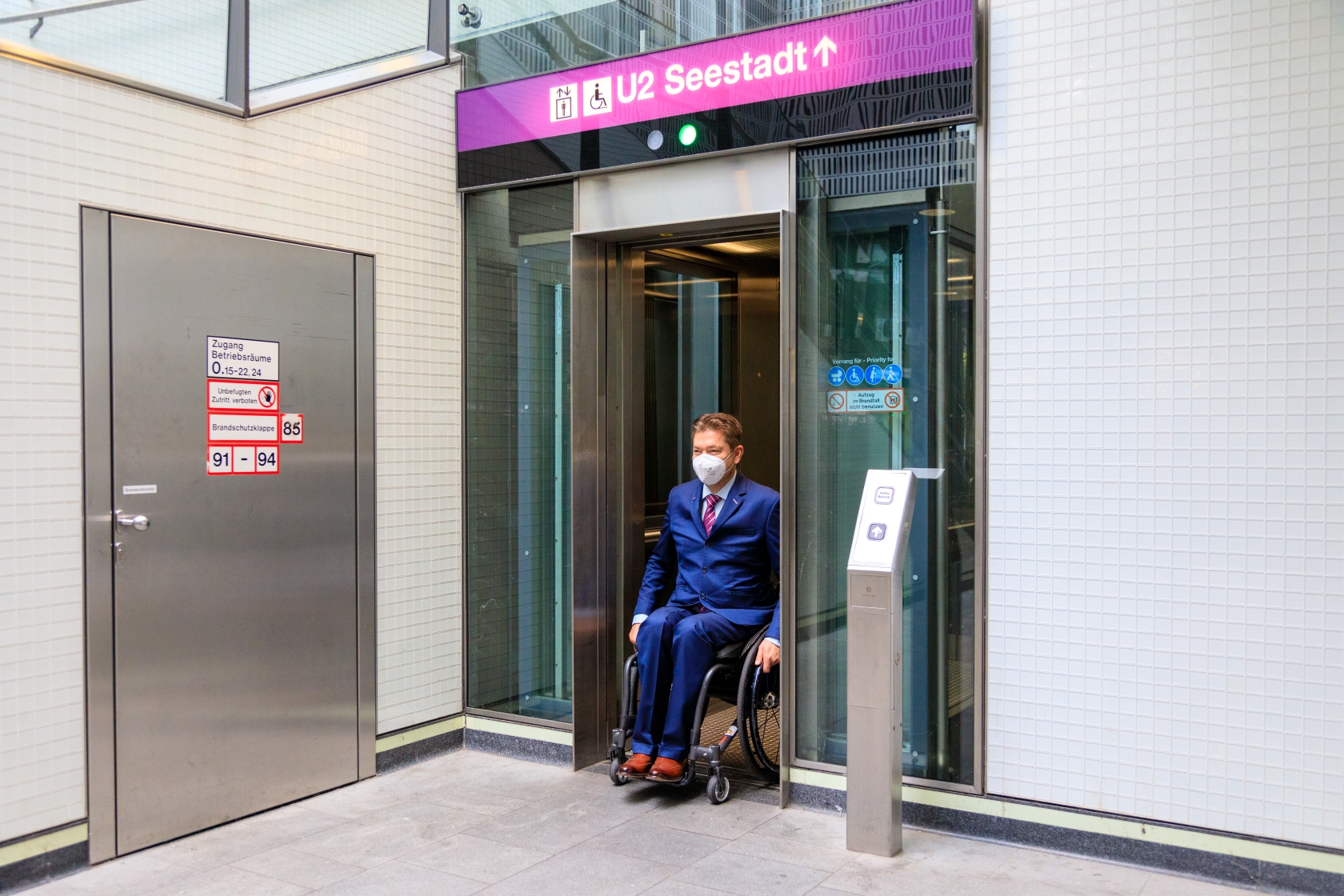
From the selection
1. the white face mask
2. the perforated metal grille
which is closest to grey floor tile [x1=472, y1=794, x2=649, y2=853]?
the white face mask

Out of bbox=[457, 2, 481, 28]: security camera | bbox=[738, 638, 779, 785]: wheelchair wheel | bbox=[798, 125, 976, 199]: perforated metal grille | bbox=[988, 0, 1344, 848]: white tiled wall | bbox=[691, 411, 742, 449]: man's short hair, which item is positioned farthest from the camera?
bbox=[457, 2, 481, 28]: security camera

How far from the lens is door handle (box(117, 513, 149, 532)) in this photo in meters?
3.70

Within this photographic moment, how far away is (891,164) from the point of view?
396 centimetres

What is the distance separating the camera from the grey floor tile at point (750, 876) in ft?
11.1

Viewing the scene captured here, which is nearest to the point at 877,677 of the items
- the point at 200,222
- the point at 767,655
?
the point at 767,655

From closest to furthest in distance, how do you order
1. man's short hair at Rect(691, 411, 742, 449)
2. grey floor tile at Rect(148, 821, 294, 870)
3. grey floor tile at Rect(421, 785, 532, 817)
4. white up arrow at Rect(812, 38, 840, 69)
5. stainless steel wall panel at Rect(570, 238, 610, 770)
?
1. grey floor tile at Rect(148, 821, 294, 870)
2. white up arrow at Rect(812, 38, 840, 69)
3. grey floor tile at Rect(421, 785, 532, 817)
4. man's short hair at Rect(691, 411, 742, 449)
5. stainless steel wall panel at Rect(570, 238, 610, 770)

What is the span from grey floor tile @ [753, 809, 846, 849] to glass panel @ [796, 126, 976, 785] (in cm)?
22

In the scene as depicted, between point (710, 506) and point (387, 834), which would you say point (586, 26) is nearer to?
point (710, 506)

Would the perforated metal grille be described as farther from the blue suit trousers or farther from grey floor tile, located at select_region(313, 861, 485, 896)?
grey floor tile, located at select_region(313, 861, 485, 896)

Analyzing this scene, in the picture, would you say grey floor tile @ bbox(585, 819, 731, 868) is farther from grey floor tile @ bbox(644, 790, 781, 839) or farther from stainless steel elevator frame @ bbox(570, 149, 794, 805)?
stainless steel elevator frame @ bbox(570, 149, 794, 805)

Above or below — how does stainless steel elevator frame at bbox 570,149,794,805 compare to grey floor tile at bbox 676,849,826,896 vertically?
above

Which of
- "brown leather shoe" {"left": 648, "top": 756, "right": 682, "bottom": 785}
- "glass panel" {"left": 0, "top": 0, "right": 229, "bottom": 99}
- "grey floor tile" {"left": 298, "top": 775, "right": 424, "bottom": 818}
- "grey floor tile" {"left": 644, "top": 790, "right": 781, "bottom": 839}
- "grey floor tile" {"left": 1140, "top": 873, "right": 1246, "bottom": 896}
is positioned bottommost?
"grey floor tile" {"left": 298, "top": 775, "right": 424, "bottom": 818}

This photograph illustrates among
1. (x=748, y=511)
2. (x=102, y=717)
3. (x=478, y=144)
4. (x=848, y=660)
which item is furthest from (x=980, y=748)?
(x=478, y=144)

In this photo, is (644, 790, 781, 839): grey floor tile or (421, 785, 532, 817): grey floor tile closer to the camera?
(644, 790, 781, 839): grey floor tile
